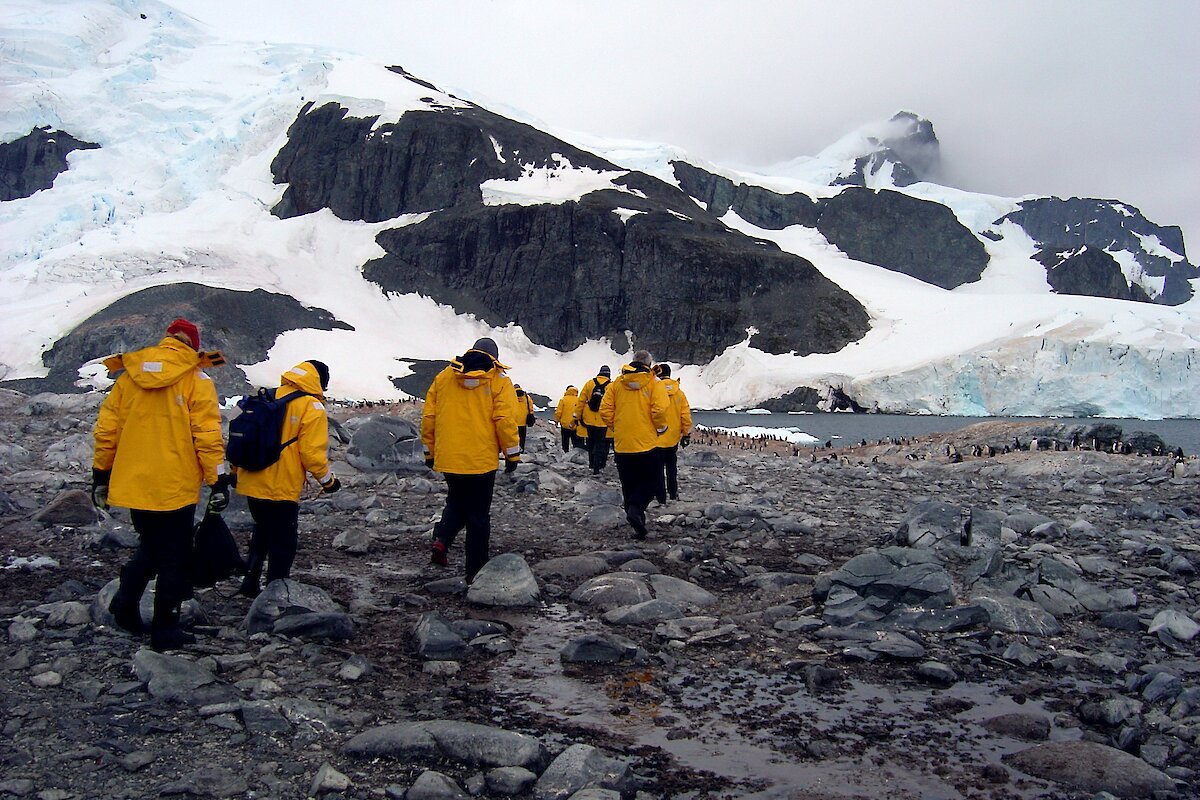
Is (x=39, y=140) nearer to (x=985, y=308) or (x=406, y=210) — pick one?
(x=406, y=210)

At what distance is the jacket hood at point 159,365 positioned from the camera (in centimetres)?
421

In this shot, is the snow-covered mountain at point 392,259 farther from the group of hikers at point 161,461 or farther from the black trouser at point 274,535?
the group of hikers at point 161,461

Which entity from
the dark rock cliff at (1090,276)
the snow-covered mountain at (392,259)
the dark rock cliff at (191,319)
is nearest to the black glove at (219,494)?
the dark rock cliff at (191,319)

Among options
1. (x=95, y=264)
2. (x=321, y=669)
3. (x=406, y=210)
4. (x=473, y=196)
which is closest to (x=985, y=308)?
(x=473, y=196)

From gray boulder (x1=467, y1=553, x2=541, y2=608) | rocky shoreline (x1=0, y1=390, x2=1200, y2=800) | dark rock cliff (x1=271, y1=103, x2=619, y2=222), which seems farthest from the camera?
dark rock cliff (x1=271, y1=103, x2=619, y2=222)

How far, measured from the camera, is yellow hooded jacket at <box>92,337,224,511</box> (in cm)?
425

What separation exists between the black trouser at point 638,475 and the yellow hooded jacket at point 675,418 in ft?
1.10

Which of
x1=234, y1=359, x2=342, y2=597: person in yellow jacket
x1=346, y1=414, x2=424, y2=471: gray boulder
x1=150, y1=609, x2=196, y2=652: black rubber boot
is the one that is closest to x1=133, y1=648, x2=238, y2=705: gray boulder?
x1=150, y1=609, x2=196, y2=652: black rubber boot

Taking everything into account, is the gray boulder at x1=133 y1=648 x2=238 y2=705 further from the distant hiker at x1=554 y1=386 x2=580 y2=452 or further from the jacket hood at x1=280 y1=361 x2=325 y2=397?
the distant hiker at x1=554 y1=386 x2=580 y2=452

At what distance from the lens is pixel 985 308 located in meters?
80.5

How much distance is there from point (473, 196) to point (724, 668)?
99.7m

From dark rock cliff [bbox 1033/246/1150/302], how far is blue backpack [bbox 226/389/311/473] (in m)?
154

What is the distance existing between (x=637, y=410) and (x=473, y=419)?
2627 mm

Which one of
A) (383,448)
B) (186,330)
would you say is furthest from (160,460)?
(383,448)
